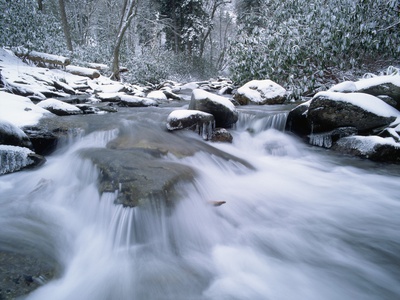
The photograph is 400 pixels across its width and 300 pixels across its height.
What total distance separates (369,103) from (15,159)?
18.1 feet

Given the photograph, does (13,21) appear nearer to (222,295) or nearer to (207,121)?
(207,121)

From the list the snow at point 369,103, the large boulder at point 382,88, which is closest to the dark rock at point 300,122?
the snow at point 369,103

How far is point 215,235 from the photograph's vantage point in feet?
7.42

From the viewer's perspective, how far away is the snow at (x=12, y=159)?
2910mm

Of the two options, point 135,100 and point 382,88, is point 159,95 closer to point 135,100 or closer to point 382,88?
point 135,100

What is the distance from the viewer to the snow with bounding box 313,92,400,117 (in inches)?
164

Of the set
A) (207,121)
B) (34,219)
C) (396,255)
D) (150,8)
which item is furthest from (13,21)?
(150,8)

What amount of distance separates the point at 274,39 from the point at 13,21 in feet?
33.4

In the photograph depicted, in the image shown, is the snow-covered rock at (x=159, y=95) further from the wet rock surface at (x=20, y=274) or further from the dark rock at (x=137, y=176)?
the wet rock surface at (x=20, y=274)

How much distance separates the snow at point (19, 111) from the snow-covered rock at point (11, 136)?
47 cm

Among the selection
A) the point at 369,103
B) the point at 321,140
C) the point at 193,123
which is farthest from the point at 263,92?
the point at 193,123

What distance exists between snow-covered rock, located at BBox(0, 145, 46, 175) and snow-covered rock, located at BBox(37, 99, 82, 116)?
2.10 metres

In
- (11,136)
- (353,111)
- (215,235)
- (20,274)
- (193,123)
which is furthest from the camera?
(193,123)

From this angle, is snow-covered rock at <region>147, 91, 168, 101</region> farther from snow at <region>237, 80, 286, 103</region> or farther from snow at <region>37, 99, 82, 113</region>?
snow at <region>37, 99, 82, 113</region>
